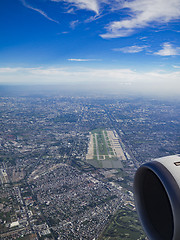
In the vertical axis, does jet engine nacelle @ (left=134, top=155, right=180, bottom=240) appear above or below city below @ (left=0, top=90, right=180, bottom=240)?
above

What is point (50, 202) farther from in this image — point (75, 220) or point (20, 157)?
point (20, 157)

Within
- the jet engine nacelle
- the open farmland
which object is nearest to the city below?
the open farmland

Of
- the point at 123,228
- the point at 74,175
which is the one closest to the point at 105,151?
the point at 74,175

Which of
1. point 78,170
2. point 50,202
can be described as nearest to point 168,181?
point 50,202

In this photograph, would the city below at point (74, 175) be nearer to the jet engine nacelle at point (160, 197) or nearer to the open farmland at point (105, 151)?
the open farmland at point (105, 151)

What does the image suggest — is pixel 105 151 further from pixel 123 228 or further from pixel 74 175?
pixel 123 228

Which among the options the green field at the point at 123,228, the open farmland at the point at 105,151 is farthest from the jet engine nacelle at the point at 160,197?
the open farmland at the point at 105,151

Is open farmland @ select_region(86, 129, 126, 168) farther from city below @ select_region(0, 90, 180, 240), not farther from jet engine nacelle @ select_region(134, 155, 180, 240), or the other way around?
jet engine nacelle @ select_region(134, 155, 180, 240)
